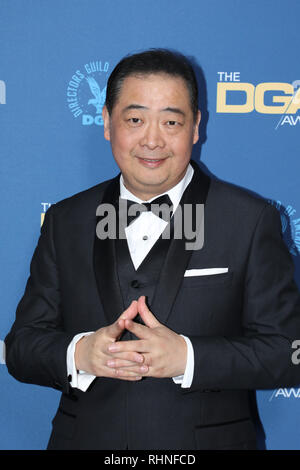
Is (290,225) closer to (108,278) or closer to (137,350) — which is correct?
(108,278)

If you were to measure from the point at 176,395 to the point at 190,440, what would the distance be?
6.5 inches

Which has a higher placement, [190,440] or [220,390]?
[220,390]

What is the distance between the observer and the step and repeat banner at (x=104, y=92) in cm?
241

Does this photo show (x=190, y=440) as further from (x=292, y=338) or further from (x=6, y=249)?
(x=6, y=249)

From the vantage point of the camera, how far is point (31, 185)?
8.34 feet

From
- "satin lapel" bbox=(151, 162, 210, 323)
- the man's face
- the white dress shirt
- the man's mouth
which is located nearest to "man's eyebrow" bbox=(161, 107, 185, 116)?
the man's face

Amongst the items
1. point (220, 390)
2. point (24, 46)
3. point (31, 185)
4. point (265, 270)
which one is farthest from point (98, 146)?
point (220, 390)

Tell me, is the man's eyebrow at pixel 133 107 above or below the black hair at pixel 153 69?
below

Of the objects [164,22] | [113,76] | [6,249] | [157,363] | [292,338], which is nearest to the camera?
[157,363]

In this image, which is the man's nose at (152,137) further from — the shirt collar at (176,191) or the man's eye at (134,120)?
the shirt collar at (176,191)

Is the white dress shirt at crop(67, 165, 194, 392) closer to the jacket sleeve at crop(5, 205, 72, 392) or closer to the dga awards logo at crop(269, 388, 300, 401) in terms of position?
the jacket sleeve at crop(5, 205, 72, 392)

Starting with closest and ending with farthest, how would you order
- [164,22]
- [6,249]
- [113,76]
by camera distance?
[113,76] < [164,22] < [6,249]

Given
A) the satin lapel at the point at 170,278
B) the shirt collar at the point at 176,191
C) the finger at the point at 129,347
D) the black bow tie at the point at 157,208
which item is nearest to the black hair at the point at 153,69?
the shirt collar at the point at 176,191

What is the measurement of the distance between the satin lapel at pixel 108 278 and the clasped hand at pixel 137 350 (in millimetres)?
152
